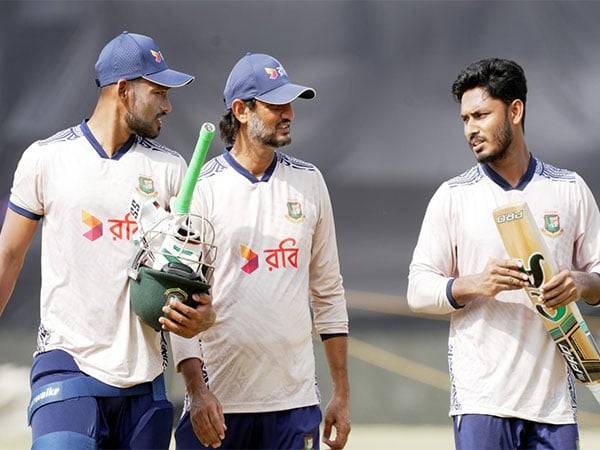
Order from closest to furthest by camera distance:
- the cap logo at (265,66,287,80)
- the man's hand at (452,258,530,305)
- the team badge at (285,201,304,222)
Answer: the man's hand at (452,258,530,305)
the team badge at (285,201,304,222)
the cap logo at (265,66,287,80)

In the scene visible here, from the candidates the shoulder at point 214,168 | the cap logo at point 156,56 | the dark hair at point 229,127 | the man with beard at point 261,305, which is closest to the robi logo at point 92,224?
the man with beard at point 261,305

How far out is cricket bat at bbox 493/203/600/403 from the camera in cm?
383

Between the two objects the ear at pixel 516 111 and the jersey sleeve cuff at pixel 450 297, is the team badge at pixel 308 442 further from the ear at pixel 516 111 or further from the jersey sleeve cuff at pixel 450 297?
the ear at pixel 516 111

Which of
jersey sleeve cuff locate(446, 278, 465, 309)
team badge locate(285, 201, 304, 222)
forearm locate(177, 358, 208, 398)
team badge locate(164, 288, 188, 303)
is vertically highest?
team badge locate(285, 201, 304, 222)

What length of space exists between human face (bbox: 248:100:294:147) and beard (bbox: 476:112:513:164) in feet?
1.98

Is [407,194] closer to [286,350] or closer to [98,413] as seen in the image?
[286,350]

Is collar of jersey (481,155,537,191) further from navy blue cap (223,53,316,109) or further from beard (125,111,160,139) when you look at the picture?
beard (125,111,160,139)

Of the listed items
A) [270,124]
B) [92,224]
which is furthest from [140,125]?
[270,124]

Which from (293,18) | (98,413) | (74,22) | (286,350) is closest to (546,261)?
(286,350)

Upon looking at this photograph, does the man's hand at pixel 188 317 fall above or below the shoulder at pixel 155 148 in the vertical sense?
below

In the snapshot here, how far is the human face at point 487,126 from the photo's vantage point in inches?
161

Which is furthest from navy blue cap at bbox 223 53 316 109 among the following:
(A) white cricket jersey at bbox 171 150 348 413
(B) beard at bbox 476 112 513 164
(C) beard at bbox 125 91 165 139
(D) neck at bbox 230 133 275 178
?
(B) beard at bbox 476 112 513 164

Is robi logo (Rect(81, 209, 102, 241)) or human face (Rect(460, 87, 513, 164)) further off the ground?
human face (Rect(460, 87, 513, 164))

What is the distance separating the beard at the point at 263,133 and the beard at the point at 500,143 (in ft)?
1.98
